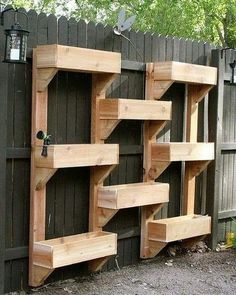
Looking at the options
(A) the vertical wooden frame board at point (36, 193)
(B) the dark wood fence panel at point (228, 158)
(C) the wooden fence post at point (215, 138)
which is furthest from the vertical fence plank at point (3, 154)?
(B) the dark wood fence panel at point (228, 158)

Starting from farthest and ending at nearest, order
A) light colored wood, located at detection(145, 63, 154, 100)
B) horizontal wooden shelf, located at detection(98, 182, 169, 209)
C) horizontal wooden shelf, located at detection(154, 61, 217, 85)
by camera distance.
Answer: light colored wood, located at detection(145, 63, 154, 100), horizontal wooden shelf, located at detection(154, 61, 217, 85), horizontal wooden shelf, located at detection(98, 182, 169, 209)

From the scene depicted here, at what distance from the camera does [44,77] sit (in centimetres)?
389

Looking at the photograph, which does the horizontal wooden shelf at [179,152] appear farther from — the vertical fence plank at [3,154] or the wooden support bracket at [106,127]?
the vertical fence plank at [3,154]

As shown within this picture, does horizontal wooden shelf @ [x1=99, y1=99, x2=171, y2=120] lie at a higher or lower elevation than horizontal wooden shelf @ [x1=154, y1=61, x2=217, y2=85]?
lower

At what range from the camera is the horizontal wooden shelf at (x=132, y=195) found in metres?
4.40

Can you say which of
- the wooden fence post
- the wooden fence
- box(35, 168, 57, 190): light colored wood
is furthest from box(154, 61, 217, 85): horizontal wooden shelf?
box(35, 168, 57, 190): light colored wood

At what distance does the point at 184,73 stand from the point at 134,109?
0.73 m

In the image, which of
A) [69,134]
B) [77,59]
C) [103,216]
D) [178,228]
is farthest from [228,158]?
[77,59]

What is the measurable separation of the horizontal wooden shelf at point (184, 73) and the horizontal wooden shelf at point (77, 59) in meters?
0.63

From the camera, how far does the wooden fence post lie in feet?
18.3

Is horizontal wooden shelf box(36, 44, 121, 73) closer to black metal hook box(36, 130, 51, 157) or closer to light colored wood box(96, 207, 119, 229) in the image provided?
black metal hook box(36, 130, 51, 157)

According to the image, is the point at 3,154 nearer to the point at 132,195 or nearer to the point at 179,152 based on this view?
the point at 132,195

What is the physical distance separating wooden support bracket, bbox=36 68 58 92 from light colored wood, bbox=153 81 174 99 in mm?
1253

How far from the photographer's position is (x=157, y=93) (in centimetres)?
485
